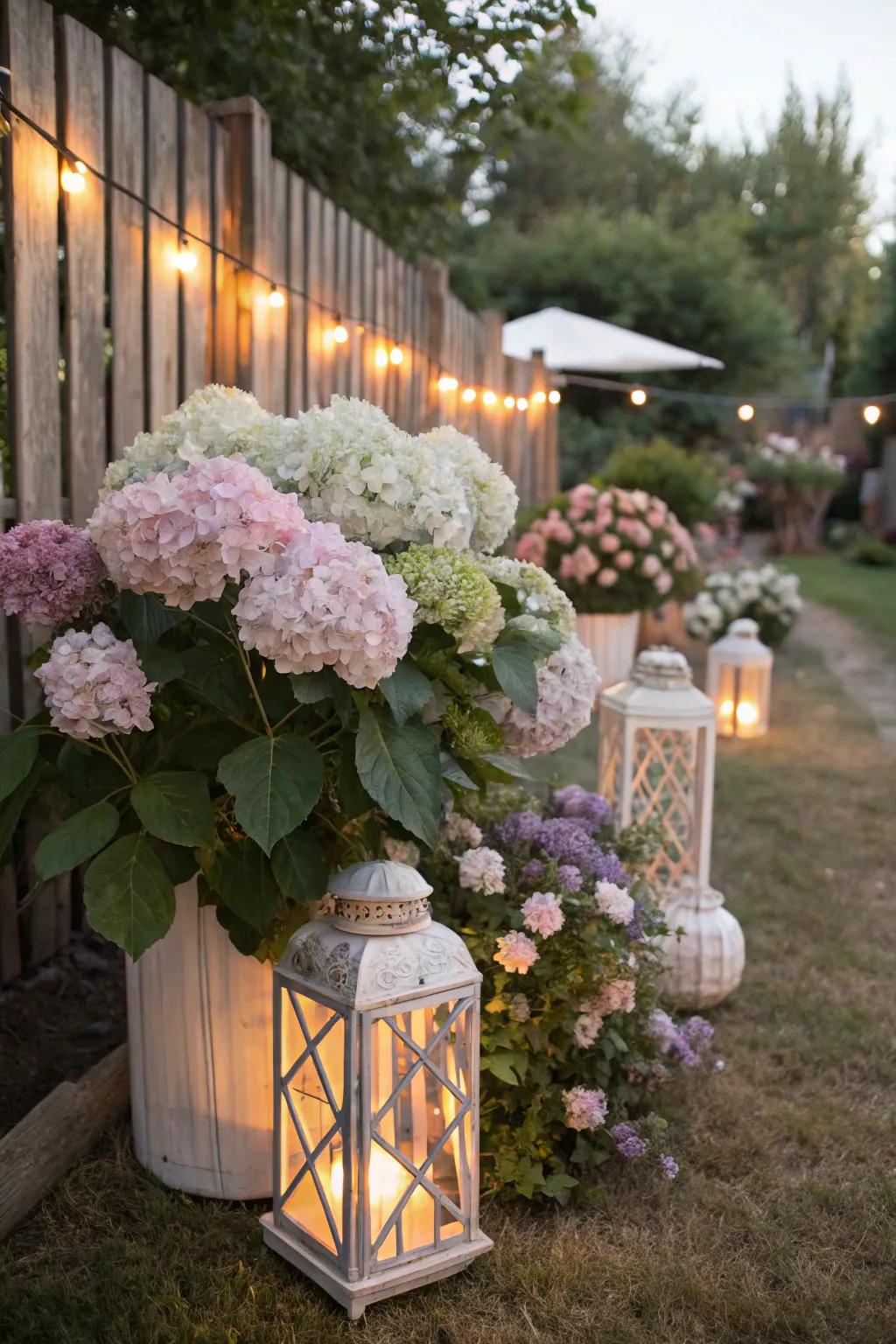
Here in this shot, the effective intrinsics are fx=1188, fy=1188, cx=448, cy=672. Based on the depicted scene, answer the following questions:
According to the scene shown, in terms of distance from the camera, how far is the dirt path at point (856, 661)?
764 cm

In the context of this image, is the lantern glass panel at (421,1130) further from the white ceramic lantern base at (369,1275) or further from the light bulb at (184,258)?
the light bulb at (184,258)

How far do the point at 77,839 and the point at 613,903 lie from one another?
1110 millimetres

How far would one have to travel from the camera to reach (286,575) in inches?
69.4

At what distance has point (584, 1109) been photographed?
233 cm

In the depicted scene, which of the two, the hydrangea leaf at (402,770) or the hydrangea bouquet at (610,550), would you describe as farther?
the hydrangea bouquet at (610,550)

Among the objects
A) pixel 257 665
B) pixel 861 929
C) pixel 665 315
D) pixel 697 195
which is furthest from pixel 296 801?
pixel 697 195

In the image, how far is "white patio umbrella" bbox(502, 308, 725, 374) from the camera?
955 centimetres

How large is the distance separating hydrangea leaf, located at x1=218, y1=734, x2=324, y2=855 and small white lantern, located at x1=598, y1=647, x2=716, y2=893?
5.20 ft

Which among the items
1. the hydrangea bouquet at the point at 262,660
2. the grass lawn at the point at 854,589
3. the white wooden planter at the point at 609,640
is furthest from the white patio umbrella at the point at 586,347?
the hydrangea bouquet at the point at 262,660

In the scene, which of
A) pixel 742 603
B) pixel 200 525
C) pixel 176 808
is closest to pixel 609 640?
pixel 742 603

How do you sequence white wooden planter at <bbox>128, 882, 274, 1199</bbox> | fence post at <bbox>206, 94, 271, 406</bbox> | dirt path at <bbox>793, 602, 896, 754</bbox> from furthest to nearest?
1. dirt path at <bbox>793, 602, 896, 754</bbox>
2. fence post at <bbox>206, 94, 271, 406</bbox>
3. white wooden planter at <bbox>128, 882, 274, 1199</bbox>

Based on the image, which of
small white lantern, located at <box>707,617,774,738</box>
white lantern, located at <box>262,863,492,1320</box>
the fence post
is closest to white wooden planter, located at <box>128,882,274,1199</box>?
white lantern, located at <box>262,863,492,1320</box>

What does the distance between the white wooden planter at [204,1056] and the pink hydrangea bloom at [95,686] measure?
1.39ft

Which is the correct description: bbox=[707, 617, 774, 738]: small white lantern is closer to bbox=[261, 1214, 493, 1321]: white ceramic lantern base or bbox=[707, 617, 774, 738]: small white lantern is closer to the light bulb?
the light bulb
